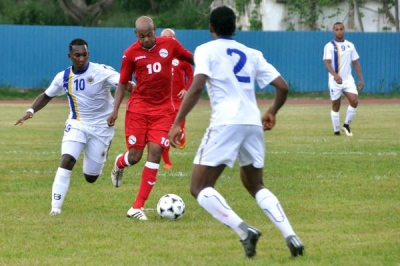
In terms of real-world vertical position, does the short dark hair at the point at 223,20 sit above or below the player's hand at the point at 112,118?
above

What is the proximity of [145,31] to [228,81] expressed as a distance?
10.2ft

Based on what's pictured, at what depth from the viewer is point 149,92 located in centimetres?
1148

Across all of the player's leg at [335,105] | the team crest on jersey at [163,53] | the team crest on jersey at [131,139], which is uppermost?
the team crest on jersey at [163,53]

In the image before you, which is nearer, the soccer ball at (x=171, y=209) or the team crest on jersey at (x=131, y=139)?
the soccer ball at (x=171, y=209)

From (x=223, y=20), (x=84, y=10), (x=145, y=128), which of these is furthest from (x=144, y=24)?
(x=84, y=10)

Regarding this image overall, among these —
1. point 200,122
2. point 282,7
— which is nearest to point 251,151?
point 200,122

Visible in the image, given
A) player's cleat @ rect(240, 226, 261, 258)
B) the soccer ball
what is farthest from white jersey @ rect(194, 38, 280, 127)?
the soccer ball

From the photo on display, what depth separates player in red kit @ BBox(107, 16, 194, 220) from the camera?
1113 centimetres

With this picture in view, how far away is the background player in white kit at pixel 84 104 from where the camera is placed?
11273 mm

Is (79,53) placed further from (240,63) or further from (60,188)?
(240,63)

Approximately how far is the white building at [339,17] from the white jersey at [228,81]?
3889 cm

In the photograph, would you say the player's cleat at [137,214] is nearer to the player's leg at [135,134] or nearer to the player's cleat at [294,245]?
the player's leg at [135,134]

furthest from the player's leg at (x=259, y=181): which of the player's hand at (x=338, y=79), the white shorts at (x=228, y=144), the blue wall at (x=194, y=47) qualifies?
the blue wall at (x=194, y=47)

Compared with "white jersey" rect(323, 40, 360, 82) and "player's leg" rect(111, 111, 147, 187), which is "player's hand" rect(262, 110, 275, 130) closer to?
"player's leg" rect(111, 111, 147, 187)
